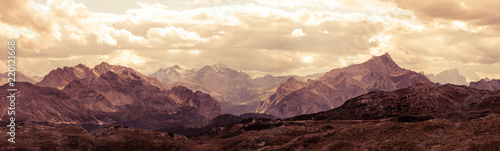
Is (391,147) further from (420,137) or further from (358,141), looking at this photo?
(358,141)

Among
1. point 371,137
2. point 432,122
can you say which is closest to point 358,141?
point 371,137

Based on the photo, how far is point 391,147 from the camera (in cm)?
14725

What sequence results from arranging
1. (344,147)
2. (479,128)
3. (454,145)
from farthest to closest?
(344,147) < (479,128) < (454,145)

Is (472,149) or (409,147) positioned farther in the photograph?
(409,147)

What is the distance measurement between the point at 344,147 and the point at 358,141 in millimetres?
11655

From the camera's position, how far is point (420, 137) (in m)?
158

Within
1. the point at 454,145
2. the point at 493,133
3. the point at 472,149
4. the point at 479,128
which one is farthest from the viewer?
the point at 479,128

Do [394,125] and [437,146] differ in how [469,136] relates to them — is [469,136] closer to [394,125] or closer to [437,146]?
[437,146]

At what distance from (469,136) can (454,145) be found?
51.3 feet

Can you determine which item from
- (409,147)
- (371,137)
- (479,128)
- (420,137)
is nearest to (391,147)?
(409,147)

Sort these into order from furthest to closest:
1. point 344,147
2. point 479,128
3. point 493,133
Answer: point 344,147 → point 479,128 → point 493,133

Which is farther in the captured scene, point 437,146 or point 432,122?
point 432,122

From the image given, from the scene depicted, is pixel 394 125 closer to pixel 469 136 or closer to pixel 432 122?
pixel 432 122

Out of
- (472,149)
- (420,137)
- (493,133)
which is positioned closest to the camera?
(472,149)
